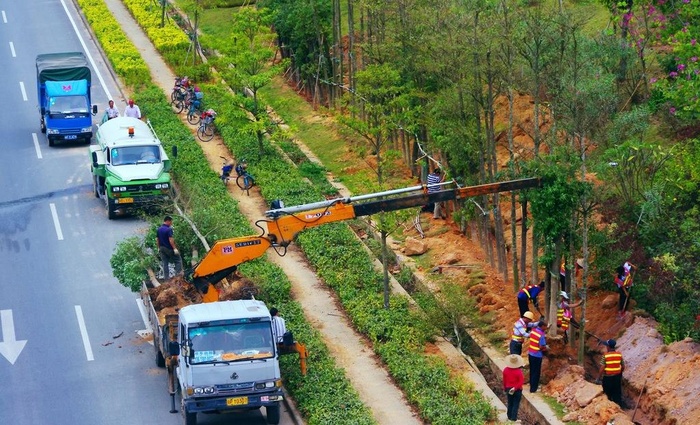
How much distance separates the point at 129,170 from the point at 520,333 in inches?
625

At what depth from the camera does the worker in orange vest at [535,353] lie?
2766cm

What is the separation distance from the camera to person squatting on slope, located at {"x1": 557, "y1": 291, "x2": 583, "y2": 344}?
1162 inches

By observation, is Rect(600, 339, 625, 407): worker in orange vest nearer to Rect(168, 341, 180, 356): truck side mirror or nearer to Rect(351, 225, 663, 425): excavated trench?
Rect(351, 225, 663, 425): excavated trench

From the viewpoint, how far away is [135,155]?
4047cm

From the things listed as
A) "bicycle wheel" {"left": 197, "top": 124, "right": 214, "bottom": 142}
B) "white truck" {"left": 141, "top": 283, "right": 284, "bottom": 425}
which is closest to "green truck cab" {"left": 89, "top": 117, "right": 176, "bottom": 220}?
"bicycle wheel" {"left": 197, "top": 124, "right": 214, "bottom": 142}

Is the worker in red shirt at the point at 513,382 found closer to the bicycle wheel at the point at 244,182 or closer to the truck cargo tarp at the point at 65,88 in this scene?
the bicycle wheel at the point at 244,182

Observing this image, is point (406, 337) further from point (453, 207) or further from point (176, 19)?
point (176, 19)

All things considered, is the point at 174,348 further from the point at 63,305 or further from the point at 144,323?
the point at 63,305

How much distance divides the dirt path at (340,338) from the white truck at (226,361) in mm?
2443

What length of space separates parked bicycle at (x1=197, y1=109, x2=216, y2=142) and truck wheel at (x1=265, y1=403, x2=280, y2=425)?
20939 millimetres

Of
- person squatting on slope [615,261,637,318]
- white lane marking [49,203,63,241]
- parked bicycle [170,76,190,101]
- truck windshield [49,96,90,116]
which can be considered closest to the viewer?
person squatting on slope [615,261,637,318]

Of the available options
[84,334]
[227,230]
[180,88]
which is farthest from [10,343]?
[180,88]

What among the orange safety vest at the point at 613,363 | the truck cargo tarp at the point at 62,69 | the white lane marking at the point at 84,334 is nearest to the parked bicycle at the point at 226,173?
the truck cargo tarp at the point at 62,69

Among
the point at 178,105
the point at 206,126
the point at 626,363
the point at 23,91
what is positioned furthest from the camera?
the point at 23,91
